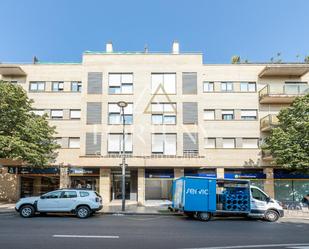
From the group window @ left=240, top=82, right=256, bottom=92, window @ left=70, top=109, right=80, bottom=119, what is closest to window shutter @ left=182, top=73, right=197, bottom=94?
window @ left=240, top=82, right=256, bottom=92

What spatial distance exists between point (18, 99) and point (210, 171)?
56.2ft

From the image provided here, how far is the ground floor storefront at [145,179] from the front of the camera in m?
30.1

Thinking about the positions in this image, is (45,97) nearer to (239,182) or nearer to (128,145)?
(128,145)

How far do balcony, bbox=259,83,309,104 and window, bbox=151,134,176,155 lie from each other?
915 cm

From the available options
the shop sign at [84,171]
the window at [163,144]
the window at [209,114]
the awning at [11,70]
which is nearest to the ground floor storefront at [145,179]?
the shop sign at [84,171]

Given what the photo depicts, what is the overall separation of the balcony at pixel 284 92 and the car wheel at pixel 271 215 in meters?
13.2

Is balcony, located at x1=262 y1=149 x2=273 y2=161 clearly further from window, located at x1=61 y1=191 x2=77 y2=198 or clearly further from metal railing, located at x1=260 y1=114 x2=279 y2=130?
window, located at x1=61 y1=191 x2=77 y2=198

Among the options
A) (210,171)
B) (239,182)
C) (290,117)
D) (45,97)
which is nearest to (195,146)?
(210,171)

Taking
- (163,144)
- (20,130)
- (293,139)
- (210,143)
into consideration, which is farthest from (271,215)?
(20,130)

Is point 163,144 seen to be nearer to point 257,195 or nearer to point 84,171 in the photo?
point 84,171

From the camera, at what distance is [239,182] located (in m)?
19.3

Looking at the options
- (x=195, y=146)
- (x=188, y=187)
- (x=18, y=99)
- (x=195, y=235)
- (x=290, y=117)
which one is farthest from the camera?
(x=195, y=146)

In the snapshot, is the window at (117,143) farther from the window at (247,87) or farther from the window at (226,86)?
the window at (247,87)

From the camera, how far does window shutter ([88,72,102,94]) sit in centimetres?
3030
